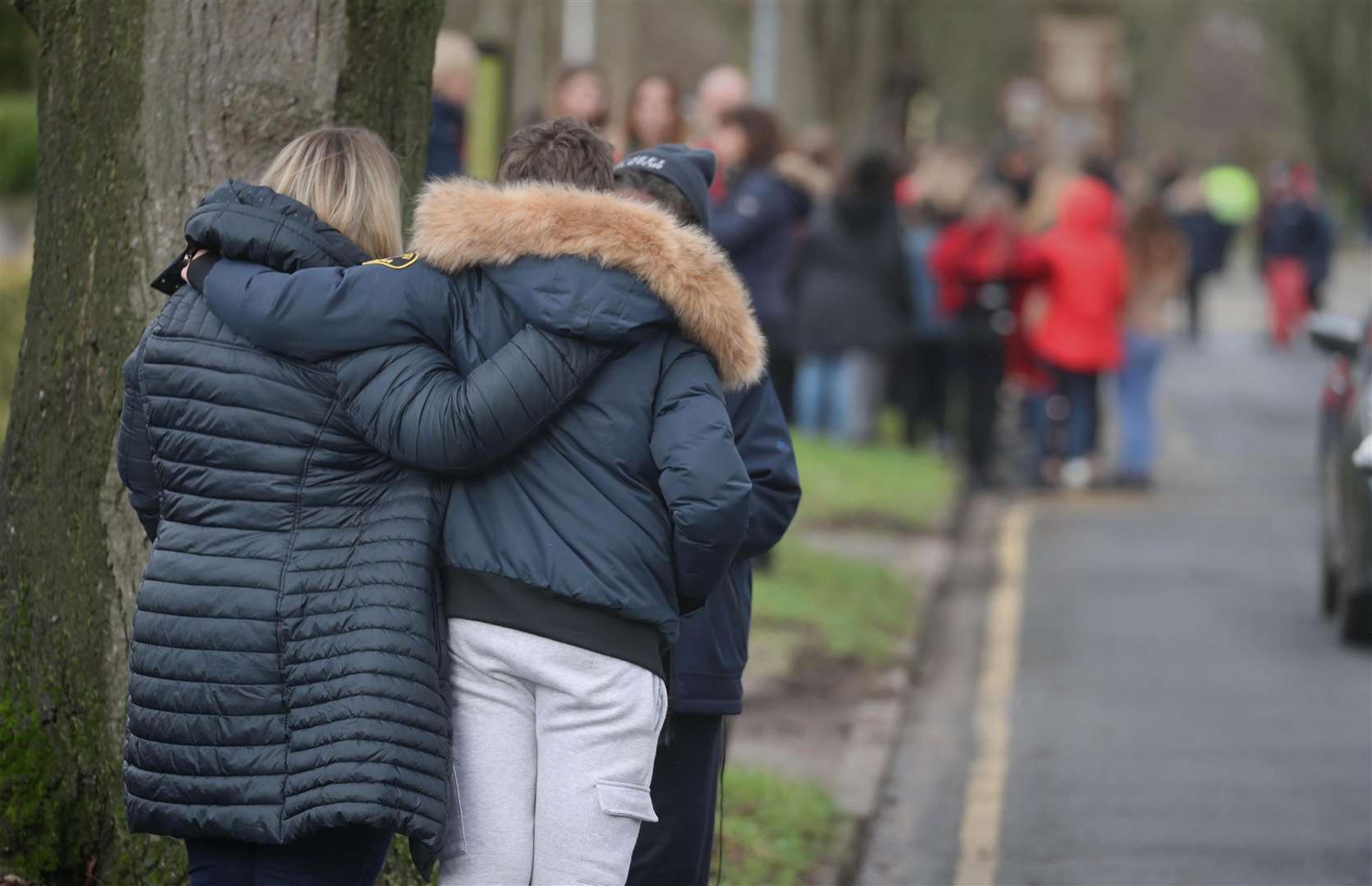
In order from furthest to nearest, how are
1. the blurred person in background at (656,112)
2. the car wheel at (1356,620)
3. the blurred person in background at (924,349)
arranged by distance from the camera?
the blurred person in background at (924,349), the car wheel at (1356,620), the blurred person in background at (656,112)

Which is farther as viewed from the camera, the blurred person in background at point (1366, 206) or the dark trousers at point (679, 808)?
the blurred person in background at point (1366, 206)

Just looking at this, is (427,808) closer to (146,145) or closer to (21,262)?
(146,145)

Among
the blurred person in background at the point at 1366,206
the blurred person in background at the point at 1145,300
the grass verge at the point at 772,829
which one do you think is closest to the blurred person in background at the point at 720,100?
the blurred person in background at the point at 1145,300

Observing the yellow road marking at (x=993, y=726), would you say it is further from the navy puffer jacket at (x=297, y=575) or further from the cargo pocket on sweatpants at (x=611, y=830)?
the navy puffer jacket at (x=297, y=575)

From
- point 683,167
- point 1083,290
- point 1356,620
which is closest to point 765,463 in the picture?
point 683,167

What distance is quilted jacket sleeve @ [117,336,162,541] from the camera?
371cm

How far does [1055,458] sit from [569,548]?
1169 centimetres

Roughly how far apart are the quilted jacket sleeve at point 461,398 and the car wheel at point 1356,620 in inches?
245

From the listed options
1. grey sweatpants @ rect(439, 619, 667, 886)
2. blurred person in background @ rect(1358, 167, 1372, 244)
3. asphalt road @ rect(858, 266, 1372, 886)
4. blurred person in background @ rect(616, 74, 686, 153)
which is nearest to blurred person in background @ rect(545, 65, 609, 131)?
blurred person in background @ rect(616, 74, 686, 153)

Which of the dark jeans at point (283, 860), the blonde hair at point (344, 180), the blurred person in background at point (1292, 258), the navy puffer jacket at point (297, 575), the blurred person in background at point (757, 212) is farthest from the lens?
the blurred person in background at point (1292, 258)

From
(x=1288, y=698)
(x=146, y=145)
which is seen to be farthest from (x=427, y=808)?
(x=1288, y=698)

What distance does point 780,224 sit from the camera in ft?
33.6

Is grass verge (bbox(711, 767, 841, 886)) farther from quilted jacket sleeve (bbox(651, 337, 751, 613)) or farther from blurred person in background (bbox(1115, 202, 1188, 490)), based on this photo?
blurred person in background (bbox(1115, 202, 1188, 490))

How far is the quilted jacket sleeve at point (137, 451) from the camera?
3707 mm
